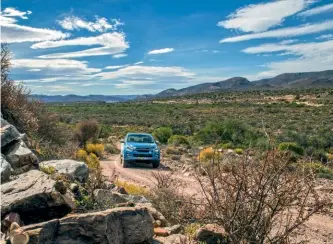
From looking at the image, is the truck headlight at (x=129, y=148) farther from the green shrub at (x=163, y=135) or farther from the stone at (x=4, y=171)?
the stone at (x=4, y=171)

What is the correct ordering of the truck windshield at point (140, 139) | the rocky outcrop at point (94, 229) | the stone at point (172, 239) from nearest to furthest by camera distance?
the rocky outcrop at point (94, 229), the stone at point (172, 239), the truck windshield at point (140, 139)

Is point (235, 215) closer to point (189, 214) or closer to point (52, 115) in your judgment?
point (189, 214)

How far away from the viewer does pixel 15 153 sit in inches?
289

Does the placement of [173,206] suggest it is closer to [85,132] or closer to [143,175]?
[143,175]

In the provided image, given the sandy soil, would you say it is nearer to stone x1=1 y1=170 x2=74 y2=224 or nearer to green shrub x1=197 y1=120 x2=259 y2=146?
stone x1=1 y1=170 x2=74 y2=224

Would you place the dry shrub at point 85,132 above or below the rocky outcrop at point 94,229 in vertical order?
below

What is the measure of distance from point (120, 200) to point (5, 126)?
2.87 m

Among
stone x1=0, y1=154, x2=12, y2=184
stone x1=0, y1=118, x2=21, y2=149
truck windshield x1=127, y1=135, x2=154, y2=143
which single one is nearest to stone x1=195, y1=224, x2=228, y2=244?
stone x1=0, y1=154, x2=12, y2=184

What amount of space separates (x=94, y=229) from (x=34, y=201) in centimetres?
104

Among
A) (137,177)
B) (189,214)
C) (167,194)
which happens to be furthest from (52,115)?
(189,214)

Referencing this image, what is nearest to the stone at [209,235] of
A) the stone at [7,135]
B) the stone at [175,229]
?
the stone at [175,229]

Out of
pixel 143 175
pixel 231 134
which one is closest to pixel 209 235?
pixel 143 175

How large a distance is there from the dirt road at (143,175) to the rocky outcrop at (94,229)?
6.51 metres

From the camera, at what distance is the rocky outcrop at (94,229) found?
15.8 feet
